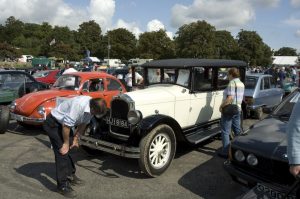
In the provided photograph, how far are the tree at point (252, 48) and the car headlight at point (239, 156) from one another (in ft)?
250

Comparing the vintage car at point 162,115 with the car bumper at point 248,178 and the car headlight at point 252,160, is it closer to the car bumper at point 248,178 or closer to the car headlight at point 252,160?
the car bumper at point 248,178

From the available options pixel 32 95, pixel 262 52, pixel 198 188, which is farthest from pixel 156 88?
pixel 262 52

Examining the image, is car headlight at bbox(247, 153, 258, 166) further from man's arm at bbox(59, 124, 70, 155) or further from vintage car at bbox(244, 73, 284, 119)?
vintage car at bbox(244, 73, 284, 119)

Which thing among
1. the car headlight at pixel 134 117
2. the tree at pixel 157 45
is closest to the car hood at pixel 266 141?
the car headlight at pixel 134 117

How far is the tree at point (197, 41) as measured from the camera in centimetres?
7606

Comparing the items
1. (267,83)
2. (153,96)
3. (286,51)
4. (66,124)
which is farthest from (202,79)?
(286,51)

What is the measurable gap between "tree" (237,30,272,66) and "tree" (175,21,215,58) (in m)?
7.51

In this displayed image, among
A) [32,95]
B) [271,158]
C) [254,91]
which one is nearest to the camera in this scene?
[271,158]

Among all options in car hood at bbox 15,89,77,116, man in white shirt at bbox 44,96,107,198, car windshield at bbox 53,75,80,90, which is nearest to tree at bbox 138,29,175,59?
car windshield at bbox 53,75,80,90

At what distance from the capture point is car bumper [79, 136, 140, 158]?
581 cm

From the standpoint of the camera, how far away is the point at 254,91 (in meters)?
11.8

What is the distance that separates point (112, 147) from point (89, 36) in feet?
331

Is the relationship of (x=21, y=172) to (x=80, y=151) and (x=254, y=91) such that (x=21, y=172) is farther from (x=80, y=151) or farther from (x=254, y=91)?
(x=254, y=91)

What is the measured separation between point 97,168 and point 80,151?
4.17ft
